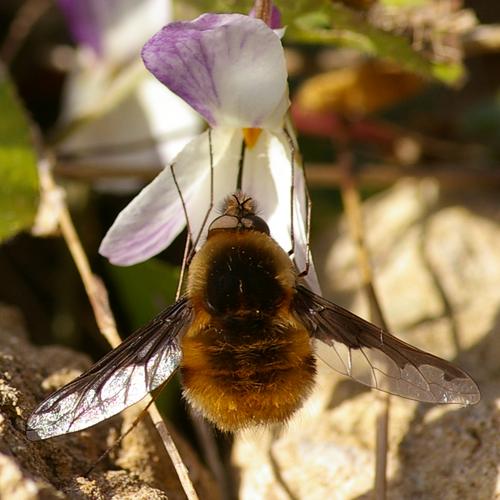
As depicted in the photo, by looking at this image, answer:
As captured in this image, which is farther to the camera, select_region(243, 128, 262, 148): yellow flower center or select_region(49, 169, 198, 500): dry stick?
select_region(243, 128, 262, 148): yellow flower center

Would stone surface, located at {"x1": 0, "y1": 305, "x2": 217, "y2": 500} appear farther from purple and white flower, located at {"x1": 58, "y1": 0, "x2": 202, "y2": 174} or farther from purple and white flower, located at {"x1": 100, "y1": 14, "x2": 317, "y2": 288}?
purple and white flower, located at {"x1": 58, "y1": 0, "x2": 202, "y2": 174}

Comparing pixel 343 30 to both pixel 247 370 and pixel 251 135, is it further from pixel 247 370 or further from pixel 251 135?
pixel 247 370

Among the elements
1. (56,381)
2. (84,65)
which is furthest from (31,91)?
(56,381)

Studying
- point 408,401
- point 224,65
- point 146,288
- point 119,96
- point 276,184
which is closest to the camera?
point 224,65

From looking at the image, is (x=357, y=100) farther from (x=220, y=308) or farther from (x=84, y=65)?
(x=220, y=308)

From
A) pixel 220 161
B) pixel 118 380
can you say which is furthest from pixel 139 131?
pixel 118 380

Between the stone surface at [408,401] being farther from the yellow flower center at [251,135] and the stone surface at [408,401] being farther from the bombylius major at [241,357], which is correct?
the yellow flower center at [251,135]

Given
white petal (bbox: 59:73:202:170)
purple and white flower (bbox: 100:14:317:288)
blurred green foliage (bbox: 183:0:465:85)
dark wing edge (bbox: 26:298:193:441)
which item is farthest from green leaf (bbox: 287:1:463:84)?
dark wing edge (bbox: 26:298:193:441)
